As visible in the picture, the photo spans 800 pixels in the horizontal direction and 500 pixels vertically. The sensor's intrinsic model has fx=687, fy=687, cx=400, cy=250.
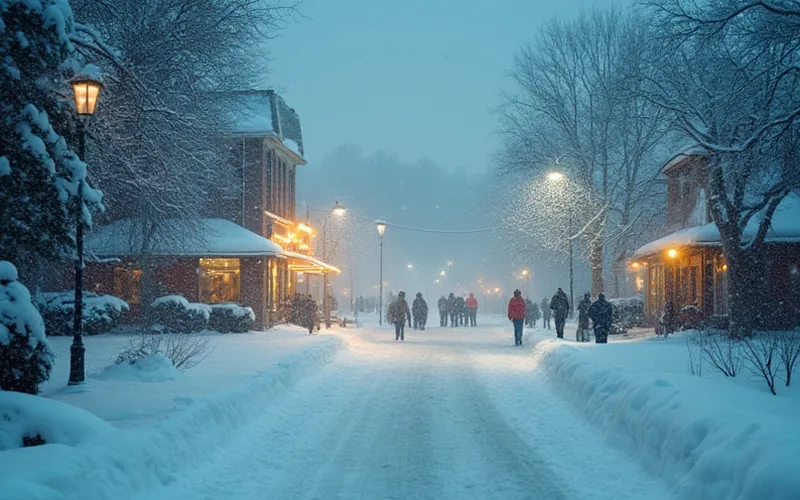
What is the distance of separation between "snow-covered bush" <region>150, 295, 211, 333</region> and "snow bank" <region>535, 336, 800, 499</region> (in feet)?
54.3

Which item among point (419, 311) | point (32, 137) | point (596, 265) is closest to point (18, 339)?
point (32, 137)

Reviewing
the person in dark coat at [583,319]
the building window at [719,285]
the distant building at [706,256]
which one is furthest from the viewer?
the building window at [719,285]

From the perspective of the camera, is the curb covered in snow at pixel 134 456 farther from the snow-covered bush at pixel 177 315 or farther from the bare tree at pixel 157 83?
the snow-covered bush at pixel 177 315

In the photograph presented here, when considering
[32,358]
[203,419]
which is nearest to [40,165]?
[32,358]

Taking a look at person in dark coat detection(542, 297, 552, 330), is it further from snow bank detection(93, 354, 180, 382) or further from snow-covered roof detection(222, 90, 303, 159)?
snow bank detection(93, 354, 180, 382)

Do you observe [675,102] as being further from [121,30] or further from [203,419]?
[203,419]

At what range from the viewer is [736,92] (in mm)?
13609

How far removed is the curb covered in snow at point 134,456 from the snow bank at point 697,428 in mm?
4798

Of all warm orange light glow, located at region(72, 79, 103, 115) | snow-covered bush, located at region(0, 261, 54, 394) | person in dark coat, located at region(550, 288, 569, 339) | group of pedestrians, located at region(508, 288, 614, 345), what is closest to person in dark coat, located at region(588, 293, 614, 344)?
group of pedestrians, located at region(508, 288, 614, 345)

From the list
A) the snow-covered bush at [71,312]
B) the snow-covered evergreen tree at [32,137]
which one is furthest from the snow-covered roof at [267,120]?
the snow-covered evergreen tree at [32,137]

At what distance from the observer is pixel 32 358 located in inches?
296

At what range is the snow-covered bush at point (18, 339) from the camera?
725 centimetres

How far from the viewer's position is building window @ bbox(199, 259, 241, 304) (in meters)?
29.0

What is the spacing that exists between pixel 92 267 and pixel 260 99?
10.1 m
